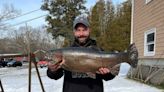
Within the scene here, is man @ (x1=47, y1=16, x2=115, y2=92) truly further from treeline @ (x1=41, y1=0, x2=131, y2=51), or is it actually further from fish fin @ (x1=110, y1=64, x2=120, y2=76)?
treeline @ (x1=41, y1=0, x2=131, y2=51)

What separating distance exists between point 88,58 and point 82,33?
334 millimetres

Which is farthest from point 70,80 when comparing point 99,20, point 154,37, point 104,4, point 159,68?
point 104,4

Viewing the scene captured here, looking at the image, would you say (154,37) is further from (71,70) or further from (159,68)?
(71,70)

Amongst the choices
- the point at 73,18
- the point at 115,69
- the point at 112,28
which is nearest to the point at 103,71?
the point at 115,69

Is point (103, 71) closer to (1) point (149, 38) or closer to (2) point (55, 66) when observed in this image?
(2) point (55, 66)

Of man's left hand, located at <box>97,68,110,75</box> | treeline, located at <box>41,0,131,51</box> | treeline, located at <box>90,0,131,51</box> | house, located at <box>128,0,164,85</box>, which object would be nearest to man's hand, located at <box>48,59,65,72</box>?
man's left hand, located at <box>97,68,110,75</box>

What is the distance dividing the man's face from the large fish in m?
0.22

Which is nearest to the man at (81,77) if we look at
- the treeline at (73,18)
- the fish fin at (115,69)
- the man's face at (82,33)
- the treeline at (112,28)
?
the man's face at (82,33)

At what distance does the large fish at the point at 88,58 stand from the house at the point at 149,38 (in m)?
10.3

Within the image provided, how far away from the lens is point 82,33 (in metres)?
3.64

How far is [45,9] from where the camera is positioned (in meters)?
42.2

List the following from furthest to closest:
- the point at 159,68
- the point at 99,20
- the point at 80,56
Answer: the point at 99,20 < the point at 159,68 < the point at 80,56

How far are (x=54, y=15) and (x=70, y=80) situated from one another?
37990 millimetres

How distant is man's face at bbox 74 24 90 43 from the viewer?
3.64 metres
